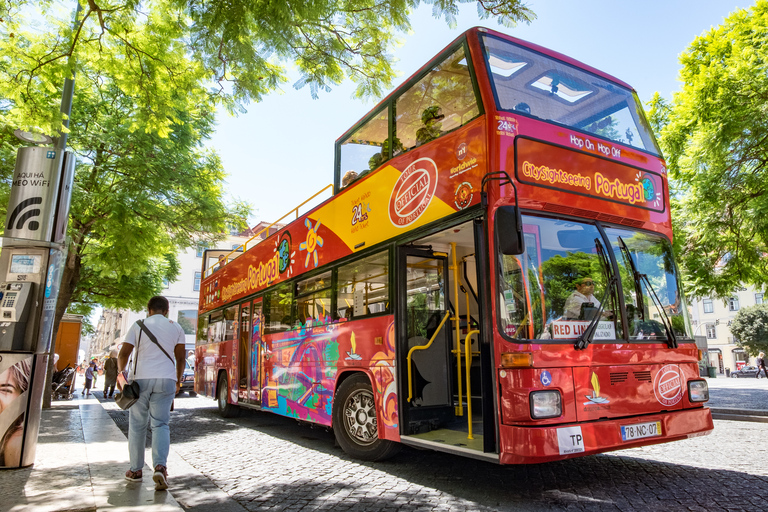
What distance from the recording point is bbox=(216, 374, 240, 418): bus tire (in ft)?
38.6

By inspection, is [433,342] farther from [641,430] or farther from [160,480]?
[160,480]

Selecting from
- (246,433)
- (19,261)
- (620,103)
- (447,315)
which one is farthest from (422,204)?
(246,433)

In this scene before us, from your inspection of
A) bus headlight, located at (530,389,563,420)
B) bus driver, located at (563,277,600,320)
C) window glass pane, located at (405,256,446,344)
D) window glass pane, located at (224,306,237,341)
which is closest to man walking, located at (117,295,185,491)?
window glass pane, located at (405,256,446,344)

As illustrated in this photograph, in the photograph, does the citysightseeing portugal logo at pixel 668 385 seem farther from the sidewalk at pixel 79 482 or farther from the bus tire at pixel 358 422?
the sidewalk at pixel 79 482

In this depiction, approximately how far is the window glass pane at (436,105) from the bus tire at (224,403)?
26.1ft

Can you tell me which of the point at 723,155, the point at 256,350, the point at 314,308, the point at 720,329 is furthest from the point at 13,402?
the point at 720,329

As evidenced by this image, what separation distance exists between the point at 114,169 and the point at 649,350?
1195 cm

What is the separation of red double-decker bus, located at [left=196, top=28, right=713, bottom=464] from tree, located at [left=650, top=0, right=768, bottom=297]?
6874 mm

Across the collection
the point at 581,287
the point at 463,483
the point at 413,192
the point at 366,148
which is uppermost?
the point at 366,148

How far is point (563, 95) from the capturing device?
5.45 metres

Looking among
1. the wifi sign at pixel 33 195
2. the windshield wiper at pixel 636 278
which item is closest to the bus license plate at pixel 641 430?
the windshield wiper at pixel 636 278

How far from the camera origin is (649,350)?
488 centimetres

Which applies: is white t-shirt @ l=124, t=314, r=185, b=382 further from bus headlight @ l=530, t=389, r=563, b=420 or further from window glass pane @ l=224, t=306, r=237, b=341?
window glass pane @ l=224, t=306, r=237, b=341

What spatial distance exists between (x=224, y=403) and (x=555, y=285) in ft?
31.5
